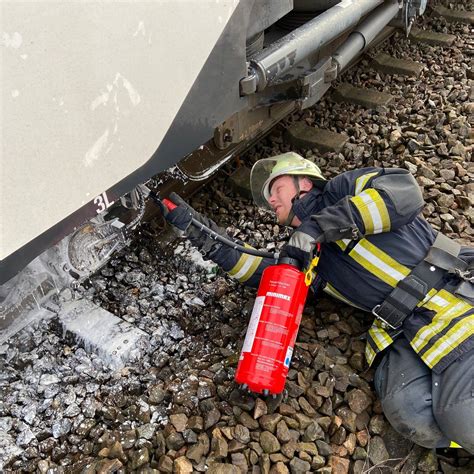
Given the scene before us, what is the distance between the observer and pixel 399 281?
2.54 metres

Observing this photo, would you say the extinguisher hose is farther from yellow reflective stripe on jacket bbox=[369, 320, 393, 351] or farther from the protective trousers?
the protective trousers

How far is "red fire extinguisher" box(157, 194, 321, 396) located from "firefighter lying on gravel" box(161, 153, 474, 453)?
11 cm

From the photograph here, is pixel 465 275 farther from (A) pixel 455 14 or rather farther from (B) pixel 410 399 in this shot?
(A) pixel 455 14

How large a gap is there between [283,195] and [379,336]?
2.85 ft

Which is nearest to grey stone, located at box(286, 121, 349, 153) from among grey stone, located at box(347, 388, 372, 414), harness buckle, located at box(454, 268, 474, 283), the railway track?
A: the railway track

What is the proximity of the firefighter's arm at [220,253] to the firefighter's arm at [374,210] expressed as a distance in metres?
0.55

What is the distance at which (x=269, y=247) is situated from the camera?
3.48m

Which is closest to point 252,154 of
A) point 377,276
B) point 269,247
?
point 269,247

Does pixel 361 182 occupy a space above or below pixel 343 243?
above

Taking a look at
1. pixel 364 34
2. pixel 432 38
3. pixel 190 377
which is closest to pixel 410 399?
pixel 190 377

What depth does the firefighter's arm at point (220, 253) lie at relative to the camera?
2.89 metres

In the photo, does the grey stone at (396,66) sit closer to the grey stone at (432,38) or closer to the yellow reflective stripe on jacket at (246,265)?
the grey stone at (432,38)

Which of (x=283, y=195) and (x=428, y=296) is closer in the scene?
(x=428, y=296)

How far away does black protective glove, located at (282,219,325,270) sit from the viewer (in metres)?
2.40
